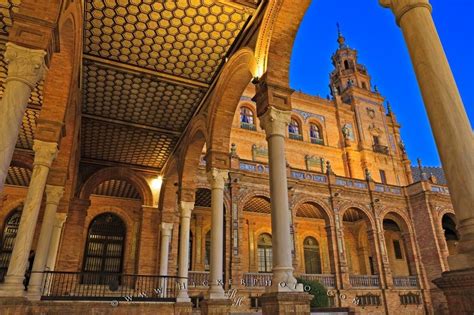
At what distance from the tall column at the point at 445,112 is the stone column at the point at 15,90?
4882 millimetres

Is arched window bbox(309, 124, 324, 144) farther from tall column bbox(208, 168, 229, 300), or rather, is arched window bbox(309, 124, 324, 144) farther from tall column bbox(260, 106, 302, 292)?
tall column bbox(260, 106, 302, 292)

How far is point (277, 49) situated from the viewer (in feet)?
23.5

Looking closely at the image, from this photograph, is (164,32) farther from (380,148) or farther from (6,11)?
(380,148)

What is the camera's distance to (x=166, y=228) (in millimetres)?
13812

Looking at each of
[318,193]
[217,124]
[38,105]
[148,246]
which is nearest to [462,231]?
[217,124]

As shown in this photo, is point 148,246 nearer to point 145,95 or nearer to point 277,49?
point 145,95

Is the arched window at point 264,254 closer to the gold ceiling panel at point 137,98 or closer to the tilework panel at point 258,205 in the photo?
the tilework panel at point 258,205

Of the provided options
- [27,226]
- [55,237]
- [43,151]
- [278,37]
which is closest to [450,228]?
[278,37]

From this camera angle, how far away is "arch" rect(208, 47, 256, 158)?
859cm

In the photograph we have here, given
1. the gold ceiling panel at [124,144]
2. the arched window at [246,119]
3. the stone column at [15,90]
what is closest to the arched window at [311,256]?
the arched window at [246,119]

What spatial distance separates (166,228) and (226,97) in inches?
272

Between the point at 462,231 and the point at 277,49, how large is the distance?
5308 mm

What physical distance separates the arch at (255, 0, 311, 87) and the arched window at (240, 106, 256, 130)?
14794 mm

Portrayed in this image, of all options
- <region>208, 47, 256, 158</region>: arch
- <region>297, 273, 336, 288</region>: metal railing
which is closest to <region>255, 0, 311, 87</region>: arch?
<region>208, 47, 256, 158</region>: arch
